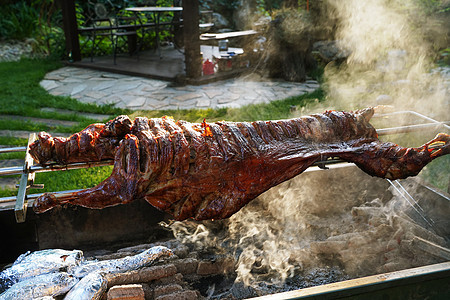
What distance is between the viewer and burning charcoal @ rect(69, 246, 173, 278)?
2773 millimetres

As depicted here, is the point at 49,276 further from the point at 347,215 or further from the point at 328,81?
the point at 328,81

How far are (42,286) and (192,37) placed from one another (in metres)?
7.06

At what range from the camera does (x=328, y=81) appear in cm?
920

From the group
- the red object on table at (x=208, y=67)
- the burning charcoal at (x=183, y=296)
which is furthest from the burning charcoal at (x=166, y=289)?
the red object on table at (x=208, y=67)

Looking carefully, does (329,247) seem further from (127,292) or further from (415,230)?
(127,292)

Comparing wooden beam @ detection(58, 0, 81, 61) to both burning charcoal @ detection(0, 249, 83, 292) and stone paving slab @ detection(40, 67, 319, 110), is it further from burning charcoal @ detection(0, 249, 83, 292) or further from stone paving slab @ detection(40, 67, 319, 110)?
burning charcoal @ detection(0, 249, 83, 292)

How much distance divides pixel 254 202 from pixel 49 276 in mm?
1948

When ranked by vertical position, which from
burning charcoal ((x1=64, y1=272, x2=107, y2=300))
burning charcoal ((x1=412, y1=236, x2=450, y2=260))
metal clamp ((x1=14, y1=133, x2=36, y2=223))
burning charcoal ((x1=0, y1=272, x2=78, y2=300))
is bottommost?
burning charcoal ((x1=412, y1=236, x2=450, y2=260))

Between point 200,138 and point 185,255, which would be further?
point 185,255

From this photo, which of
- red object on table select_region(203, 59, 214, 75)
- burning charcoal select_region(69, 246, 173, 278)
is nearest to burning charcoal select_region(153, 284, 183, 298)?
burning charcoal select_region(69, 246, 173, 278)

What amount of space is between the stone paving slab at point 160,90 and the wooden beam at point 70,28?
1069 mm

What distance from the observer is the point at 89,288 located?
2516 millimetres

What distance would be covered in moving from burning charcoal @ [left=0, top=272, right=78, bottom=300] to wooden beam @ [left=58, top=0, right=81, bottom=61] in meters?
8.85

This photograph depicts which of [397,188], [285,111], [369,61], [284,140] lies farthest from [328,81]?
[284,140]
